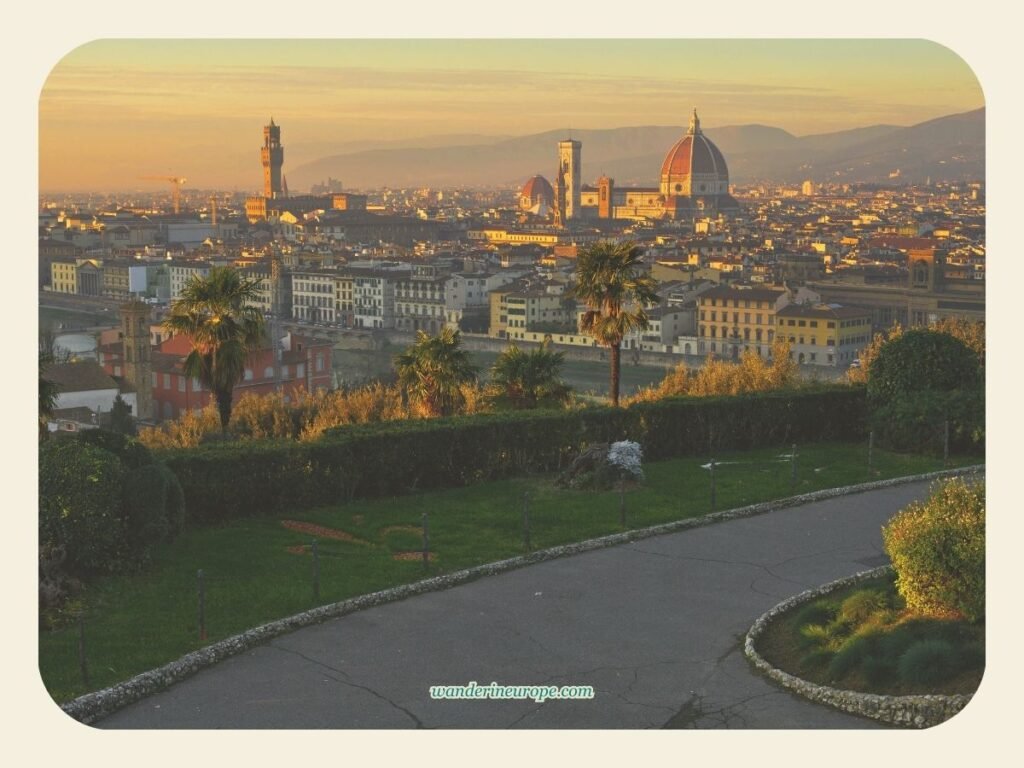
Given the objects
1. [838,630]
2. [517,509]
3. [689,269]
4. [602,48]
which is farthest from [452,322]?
[689,269]

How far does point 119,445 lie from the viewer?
895cm

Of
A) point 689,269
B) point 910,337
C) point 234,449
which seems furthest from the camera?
point 689,269

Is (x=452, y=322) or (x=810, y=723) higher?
(x=452, y=322)

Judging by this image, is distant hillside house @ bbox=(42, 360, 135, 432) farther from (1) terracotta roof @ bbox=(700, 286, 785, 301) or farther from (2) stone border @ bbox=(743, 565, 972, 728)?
(2) stone border @ bbox=(743, 565, 972, 728)

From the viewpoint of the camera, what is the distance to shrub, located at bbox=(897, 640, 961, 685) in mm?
6938

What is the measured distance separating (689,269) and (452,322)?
15478mm

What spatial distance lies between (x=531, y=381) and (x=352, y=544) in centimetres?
420

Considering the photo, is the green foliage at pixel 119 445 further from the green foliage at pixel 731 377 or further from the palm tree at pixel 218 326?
the green foliage at pixel 731 377

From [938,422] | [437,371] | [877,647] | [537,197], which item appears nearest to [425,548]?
[877,647]

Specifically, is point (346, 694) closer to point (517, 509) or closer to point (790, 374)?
point (517, 509)

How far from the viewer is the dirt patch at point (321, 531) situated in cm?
955

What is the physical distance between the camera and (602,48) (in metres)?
8.24

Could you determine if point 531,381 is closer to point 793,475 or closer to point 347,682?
point 793,475

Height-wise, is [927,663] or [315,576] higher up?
[315,576]
